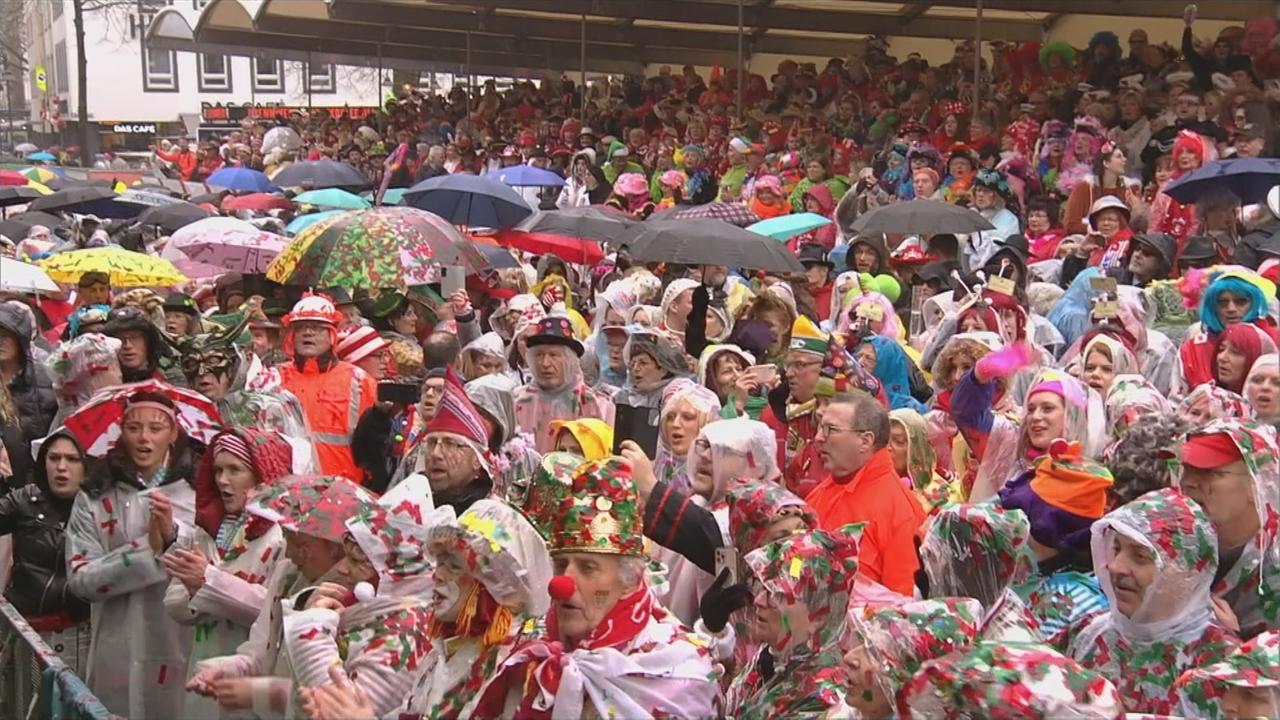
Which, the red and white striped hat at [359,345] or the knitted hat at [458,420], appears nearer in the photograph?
the knitted hat at [458,420]

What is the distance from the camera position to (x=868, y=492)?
630cm

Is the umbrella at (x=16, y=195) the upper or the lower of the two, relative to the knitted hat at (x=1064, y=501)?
upper

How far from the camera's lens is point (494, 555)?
175 inches

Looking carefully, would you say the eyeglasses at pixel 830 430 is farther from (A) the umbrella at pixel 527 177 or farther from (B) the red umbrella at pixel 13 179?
(B) the red umbrella at pixel 13 179

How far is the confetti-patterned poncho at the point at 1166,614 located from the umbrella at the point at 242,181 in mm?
20043

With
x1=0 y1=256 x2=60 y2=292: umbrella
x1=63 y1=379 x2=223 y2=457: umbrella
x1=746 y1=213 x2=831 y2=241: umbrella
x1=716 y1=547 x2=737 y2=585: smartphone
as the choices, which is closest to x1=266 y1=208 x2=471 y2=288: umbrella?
x1=0 y1=256 x2=60 y2=292: umbrella

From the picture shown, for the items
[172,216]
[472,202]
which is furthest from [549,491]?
[172,216]

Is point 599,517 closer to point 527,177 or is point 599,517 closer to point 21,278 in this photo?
point 21,278

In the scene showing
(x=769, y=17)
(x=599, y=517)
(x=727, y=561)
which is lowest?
(x=727, y=561)

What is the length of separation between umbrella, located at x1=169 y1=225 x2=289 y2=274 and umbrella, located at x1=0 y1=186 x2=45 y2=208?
705 cm

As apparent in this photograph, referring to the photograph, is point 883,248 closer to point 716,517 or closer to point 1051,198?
point 1051,198

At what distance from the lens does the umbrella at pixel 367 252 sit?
926cm

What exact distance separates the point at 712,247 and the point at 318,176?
1253 centimetres

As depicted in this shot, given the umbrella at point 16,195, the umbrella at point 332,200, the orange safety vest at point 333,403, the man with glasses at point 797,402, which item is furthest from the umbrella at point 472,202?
the umbrella at point 16,195
